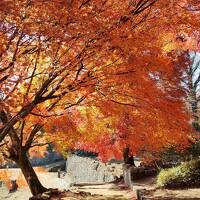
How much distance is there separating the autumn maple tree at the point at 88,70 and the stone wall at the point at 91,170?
7.00 metres

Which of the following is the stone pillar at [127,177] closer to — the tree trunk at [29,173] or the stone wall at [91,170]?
the tree trunk at [29,173]

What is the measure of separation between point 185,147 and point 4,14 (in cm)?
1531

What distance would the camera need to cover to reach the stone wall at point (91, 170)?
30.3 metres

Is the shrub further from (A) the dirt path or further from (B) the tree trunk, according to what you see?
(B) the tree trunk

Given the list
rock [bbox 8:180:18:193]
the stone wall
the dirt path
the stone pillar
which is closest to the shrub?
the dirt path

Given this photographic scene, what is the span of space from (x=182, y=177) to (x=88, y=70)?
8.21 meters

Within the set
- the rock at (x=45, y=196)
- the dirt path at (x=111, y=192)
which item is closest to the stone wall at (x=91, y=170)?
the dirt path at (x=111, y=192)

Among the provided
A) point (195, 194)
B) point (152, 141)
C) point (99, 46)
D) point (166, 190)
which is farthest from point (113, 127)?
point (99, 46)

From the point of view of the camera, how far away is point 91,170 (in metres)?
36.5

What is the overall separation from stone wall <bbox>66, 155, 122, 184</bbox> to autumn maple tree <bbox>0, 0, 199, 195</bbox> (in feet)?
23.0

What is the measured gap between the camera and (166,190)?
723 inches

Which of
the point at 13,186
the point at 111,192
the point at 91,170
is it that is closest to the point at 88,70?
the point at 111,192

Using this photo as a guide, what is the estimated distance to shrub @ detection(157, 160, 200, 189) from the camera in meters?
18.6

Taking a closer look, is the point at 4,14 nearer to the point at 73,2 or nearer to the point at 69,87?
the point at 73,2
